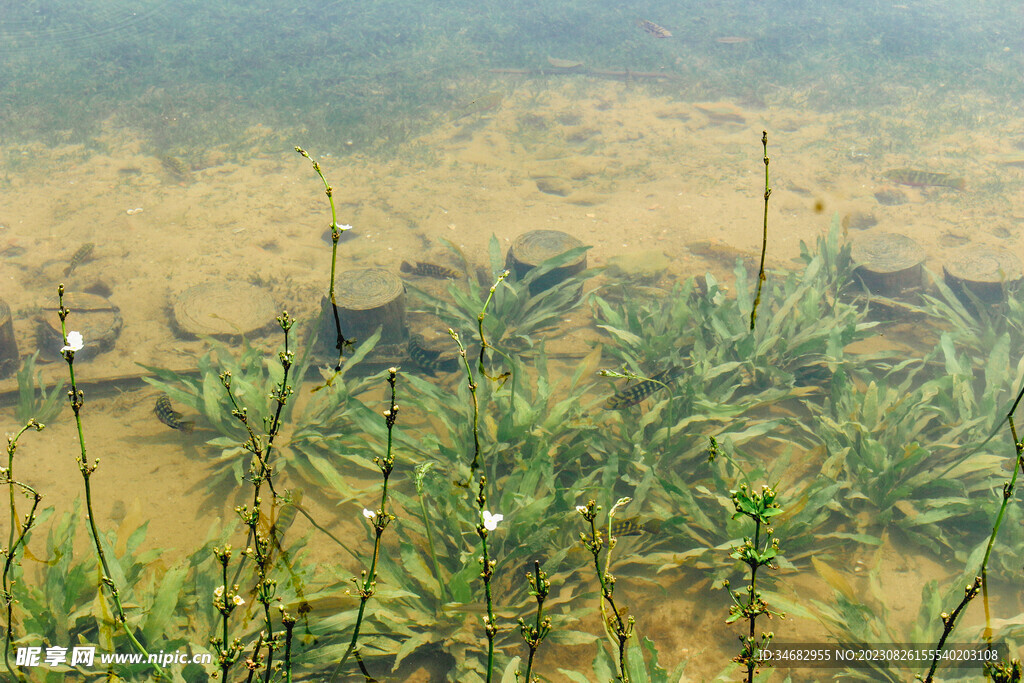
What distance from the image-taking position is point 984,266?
235 inches

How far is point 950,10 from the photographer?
17266mm

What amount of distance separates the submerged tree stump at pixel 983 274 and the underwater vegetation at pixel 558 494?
38 cm

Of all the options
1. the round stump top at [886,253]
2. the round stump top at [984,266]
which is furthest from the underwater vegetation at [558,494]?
the round stump top at [886,253]

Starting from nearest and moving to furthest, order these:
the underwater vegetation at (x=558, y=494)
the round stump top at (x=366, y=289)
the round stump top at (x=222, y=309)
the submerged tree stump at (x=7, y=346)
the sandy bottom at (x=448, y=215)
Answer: the underwater vegetation at (x=558, y=494), the sandy bottom at (x=448, y=215), the submerged tree stump at (x=7, y=346), the round stump top at (x=366, y=289), the round stump top at (x=222, y=309)

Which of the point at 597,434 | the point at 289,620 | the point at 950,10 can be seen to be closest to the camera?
the point at 289,620

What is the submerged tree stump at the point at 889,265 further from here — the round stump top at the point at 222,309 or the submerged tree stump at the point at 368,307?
the round stump top at the point at 222,309

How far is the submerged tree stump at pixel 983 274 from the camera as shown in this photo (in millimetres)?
5824

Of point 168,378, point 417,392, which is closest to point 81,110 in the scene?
point 168,378

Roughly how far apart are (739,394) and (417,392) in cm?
236

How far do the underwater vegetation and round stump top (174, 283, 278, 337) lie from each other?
0.26m

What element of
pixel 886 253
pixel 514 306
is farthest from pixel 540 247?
pixel 886 253

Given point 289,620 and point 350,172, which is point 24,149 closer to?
point 350,172

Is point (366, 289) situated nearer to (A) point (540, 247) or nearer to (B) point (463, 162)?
(A) point (540, 247)

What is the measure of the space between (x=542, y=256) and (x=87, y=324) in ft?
13.2
